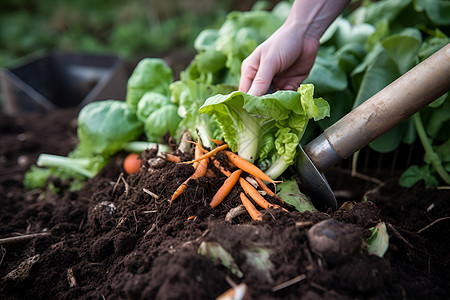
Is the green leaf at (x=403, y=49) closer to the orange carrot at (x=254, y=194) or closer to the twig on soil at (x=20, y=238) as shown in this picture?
the orange carrot at (x=254, y=194)

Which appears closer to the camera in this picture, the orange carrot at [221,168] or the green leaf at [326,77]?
the orange carrot at [221,168]

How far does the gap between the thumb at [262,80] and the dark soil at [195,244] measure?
593mm

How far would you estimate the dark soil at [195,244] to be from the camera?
1.43 meters

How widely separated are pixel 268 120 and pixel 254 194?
1.58ft

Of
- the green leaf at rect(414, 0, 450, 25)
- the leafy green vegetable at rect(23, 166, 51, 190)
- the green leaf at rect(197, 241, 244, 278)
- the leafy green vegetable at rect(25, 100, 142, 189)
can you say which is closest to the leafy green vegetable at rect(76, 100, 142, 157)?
the leafy green vegetable at rect(25, 100, 142, 189)

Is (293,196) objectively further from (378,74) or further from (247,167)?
(378,74)

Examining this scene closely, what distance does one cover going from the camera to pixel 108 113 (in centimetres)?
294

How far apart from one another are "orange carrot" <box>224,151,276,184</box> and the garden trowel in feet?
0.87

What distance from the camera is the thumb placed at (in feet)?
6.98

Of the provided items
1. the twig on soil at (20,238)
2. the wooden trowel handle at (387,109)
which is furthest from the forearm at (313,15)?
the twig on soil at (20,238)

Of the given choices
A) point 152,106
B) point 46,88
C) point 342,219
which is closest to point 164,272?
point 342,219

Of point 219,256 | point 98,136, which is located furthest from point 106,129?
point 219,256

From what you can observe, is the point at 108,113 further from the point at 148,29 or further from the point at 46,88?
the point at 148,29

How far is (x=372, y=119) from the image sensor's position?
1.89m
